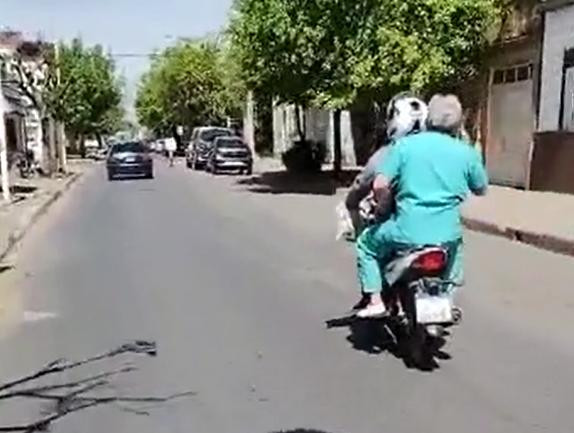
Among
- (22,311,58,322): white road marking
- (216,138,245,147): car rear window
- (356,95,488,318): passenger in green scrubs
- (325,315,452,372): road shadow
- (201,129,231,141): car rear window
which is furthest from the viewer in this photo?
(201,129,231,141): car rear window

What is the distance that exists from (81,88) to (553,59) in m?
48.0

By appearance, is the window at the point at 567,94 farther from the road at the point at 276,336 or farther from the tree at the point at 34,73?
the tree at the point at 34,73

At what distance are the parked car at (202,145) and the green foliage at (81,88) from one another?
6.67m

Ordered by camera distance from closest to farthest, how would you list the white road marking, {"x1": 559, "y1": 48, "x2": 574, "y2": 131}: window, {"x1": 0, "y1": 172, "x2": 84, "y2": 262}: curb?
the white road marking → {"x1": 0, "y1": 172, "x2": 84, "y2": 262}: curb → {"x1": 559, "y1": 48, "x2": 574, "y2": 131}: window

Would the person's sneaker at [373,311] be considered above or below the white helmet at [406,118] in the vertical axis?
below

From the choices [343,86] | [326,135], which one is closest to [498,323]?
[343,86]

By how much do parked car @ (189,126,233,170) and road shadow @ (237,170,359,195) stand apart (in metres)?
9.29

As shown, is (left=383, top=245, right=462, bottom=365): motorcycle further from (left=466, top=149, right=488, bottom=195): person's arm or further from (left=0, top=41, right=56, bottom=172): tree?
(left=0, top=41, right=56, bottom=172): tree

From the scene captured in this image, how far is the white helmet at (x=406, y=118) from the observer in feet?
24.8

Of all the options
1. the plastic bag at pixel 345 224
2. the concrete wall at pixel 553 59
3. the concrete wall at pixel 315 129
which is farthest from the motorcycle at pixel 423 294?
the concrete wall at pixel 315 129

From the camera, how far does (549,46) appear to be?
23844 mm

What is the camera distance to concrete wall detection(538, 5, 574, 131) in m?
23.0

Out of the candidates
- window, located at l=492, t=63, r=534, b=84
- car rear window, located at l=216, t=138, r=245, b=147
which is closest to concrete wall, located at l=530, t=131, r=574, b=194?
window, located at l=492, t=63, r=534, b=84

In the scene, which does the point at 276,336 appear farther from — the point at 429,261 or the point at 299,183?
the point at 299,183
